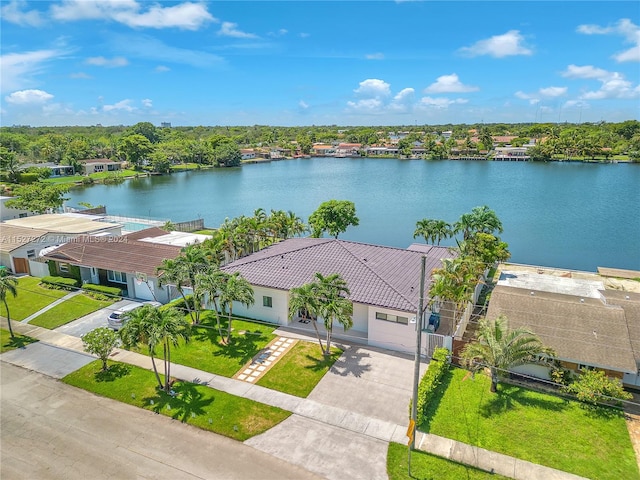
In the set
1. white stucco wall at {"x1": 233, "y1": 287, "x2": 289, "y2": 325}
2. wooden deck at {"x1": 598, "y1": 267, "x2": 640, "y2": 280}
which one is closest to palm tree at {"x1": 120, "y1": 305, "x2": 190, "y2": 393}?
white stucco wall at {"x1": 233, "y1": 287, "x2": 289, "y2": 325}

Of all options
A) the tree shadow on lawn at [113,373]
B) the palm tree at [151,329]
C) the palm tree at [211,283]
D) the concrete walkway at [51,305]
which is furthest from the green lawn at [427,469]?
the concrete walkway at [51,305]

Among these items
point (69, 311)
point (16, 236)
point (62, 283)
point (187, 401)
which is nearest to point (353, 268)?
point (187, 401)

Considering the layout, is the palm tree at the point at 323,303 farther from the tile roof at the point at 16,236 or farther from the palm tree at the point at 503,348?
the tile roof at the point at 16,236

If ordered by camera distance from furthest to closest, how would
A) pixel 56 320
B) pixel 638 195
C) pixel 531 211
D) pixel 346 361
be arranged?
1. pixel 638 195
2. pixel 531 211
3. pixel 56 320
4. pixel 346 361

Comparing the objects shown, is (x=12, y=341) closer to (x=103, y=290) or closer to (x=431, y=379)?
(x=103, y=290)

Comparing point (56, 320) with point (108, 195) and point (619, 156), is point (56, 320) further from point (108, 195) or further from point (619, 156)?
point (619, 156)

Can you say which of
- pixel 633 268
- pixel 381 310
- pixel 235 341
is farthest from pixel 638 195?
pixel 235 341
